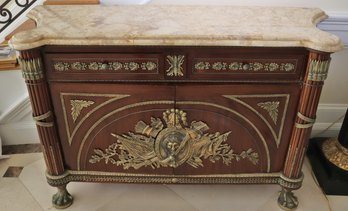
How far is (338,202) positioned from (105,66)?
1.34 meters

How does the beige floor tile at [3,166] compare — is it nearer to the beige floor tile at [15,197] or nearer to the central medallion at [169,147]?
the beige floor tile at [15,197]

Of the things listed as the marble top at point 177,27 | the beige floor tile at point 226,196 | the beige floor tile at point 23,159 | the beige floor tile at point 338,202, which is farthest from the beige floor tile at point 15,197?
the beige floor tile at point 338,202

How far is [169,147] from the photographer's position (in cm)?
137

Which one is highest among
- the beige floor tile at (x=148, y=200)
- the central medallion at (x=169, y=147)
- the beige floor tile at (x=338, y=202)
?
the central medallion at (x=169, y=147)

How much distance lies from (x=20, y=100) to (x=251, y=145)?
4.28ft

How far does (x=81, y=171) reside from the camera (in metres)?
1.47

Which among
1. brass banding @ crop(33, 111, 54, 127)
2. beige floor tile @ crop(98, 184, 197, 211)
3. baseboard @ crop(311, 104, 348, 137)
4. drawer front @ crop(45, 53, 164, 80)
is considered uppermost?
drawer front @ crop(45, 53, 164, 80)

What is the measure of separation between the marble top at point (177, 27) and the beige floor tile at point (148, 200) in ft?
2.81

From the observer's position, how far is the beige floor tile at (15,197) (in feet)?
5.14

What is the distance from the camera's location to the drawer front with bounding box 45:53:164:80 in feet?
3.86

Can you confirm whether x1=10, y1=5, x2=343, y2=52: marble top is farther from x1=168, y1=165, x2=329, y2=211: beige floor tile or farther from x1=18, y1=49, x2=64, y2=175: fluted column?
x1=168, y1=165, x2=329, y2=211: beige floor tile

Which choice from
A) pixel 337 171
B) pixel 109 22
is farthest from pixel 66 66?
pixel 337 171

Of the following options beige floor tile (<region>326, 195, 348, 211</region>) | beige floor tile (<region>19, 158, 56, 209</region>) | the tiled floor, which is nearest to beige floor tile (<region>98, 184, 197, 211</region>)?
the tiled floor

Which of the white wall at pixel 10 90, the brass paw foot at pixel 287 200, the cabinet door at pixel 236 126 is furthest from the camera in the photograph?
the white wall at pixel 10 90
